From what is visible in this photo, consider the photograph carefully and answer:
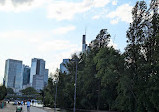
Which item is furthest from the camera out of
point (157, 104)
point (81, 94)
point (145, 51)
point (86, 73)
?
point (81, 94)

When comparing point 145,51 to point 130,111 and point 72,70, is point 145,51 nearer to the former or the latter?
point 130,111

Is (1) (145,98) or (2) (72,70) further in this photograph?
(2) (72,70)

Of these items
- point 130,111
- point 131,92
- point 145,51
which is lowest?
point 130,111

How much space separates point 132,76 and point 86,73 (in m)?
18.4

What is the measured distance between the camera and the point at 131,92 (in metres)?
38.1

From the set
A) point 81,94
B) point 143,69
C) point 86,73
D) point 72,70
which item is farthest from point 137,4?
point 72,70

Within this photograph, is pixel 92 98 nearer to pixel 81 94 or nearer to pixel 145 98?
pixel 81 94

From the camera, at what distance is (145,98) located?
112 feet

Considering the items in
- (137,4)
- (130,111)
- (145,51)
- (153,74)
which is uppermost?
(137,4)

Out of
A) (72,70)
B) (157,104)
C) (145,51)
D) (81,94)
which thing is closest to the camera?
(157,104)

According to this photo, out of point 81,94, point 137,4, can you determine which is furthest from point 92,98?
point 137,4

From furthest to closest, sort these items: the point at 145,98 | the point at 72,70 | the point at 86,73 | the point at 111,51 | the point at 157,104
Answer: the point at 72,70, the point at 86,73, the point at 111,51, the point at 145,98, the point at 157,104

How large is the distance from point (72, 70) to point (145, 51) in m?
41.2

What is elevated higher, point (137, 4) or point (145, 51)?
point (137, 4)
